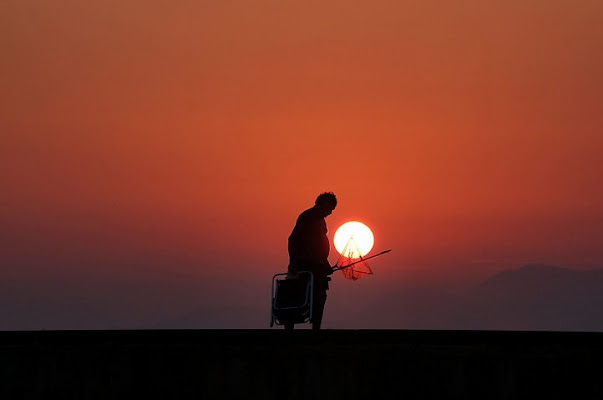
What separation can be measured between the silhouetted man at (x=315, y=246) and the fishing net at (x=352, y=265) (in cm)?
286

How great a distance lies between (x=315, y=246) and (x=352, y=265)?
3.34m
